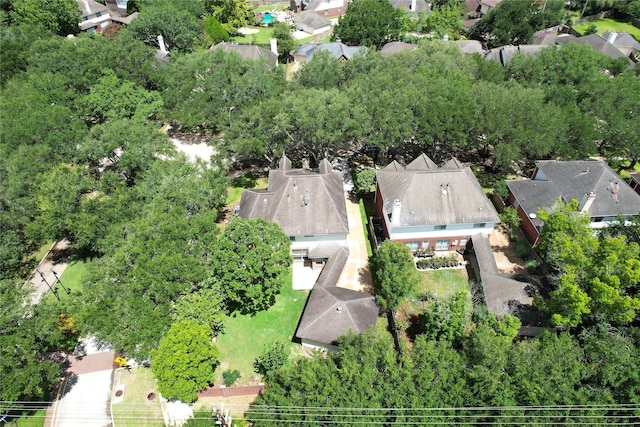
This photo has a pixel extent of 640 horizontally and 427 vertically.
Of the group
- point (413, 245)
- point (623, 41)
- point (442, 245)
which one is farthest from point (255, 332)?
point (623, 41)

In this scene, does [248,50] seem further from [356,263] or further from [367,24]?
[356,263]

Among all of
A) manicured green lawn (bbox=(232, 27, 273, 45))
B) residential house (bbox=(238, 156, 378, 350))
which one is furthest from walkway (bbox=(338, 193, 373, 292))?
manicured green lawn (bbox=(232, 27, 273, 45))

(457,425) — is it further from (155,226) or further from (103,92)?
(103,92)

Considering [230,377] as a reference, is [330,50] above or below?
above

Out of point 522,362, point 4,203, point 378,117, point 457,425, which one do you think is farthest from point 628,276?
point 4,203

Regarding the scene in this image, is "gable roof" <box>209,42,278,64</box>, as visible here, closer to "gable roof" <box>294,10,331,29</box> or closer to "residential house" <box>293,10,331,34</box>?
"residential house" <box>293,10,331,34</box>

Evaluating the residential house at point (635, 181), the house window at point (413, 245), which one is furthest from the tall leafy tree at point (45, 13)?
the residential house at point (635, 181)
